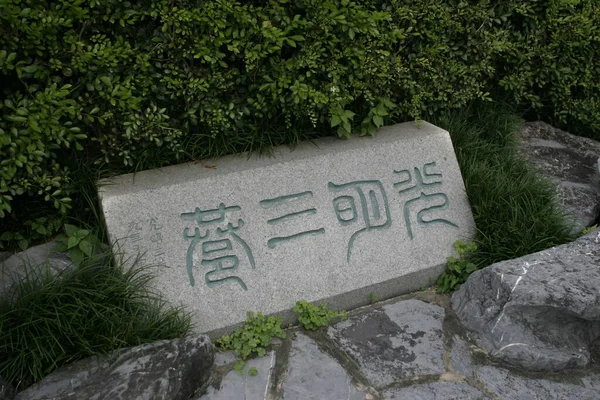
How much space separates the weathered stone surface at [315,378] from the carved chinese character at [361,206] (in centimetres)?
76

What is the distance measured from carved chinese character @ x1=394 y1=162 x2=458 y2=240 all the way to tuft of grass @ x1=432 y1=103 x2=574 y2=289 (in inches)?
9.3

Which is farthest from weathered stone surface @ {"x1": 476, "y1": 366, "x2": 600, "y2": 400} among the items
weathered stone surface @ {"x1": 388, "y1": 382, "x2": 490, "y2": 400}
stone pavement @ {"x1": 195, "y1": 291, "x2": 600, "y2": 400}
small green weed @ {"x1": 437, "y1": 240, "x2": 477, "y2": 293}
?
small green weed @ {"x1": 437, "y1": 240, "x2": 477, "y2": 293}

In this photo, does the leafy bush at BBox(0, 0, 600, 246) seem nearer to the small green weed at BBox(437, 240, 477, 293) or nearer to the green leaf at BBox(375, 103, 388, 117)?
the green leaf at BBox(375, 103, 388, 117)

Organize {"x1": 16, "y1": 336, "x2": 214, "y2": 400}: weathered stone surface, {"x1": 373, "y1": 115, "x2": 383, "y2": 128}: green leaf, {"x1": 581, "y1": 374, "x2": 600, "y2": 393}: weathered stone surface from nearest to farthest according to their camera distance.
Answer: {"x1": 16, "y1": 336, "x2": 214, "y2": 400}: weathered stone surface → {"x1": 581, "y1": 374, "x2": 600, "y2": 393}: weathered stone surface → {"x1": 373, "y1": 115, "x2": 383, "y2": 128}: green leaf

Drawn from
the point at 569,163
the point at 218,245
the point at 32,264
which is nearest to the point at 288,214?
the point at 218,245

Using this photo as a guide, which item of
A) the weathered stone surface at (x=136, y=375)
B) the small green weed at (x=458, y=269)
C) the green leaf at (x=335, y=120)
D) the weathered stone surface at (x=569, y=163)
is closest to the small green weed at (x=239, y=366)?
the weathered stone surface at (x=136, y=375)

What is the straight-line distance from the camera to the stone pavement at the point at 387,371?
9.93ft

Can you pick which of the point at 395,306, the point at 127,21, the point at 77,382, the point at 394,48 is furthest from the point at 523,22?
Result: the point at 77,382

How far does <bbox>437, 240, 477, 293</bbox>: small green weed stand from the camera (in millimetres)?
3793

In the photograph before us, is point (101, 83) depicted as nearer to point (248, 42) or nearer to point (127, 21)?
point (127, 21)

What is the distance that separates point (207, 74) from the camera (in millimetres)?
3662

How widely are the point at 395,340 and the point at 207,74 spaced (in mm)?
1911

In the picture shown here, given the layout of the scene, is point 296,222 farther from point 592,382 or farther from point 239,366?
point 592,382

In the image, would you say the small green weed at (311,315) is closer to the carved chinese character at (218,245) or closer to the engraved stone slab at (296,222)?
the engraved stone slab at (296,222)
